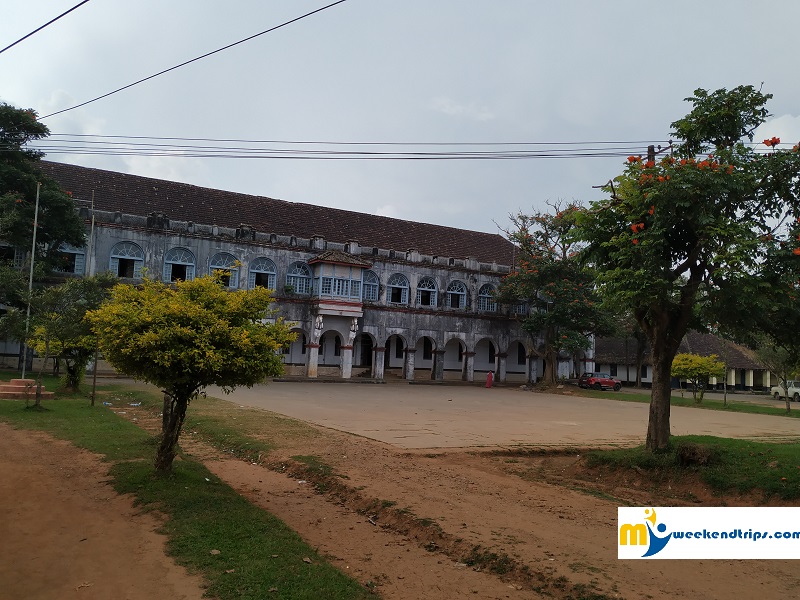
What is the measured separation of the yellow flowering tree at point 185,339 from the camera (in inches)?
278

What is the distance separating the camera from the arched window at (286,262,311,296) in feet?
106

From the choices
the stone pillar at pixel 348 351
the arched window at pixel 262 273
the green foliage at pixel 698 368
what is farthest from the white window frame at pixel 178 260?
the green foliage at pixel 698 368

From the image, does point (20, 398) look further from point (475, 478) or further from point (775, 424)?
point (775, 424)

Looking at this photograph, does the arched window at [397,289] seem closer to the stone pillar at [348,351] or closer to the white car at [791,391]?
the stone pillar at [348,351]

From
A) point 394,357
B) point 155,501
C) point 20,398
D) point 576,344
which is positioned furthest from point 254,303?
point 394,357

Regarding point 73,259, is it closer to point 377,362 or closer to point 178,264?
point 178,264

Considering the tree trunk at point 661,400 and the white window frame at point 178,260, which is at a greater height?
the white window frame at point 178,260

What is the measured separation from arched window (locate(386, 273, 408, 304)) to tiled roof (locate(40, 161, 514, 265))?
2075 millimetres

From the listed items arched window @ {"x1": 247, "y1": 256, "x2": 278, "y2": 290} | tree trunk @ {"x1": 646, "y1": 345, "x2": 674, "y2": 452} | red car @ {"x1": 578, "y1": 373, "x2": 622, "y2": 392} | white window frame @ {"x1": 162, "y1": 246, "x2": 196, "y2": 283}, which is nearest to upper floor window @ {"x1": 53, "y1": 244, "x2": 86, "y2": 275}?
white window frame @ {"x1": 162, "y1": 246, "x2": 196, "y2": 283}

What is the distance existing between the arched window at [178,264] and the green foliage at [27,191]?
477 centimetres

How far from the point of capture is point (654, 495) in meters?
8.57

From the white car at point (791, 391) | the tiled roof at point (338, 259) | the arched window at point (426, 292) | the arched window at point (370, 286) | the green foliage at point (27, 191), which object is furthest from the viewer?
the white car at point (791, 391)

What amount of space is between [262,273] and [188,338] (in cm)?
2524

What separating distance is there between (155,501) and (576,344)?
27.7 meters
